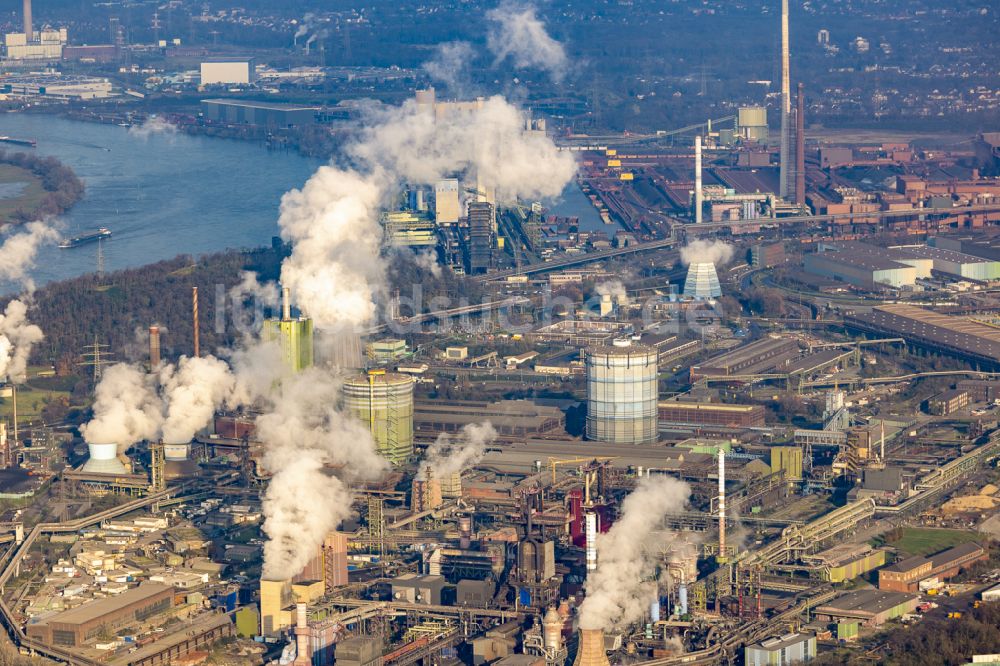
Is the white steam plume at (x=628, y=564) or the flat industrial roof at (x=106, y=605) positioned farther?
the flat industrial roof at (x=106, y=605)

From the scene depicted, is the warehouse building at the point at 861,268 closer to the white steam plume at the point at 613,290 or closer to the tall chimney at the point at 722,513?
the white steam plume at the point at 613,290

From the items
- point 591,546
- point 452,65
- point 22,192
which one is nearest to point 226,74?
point 452,65

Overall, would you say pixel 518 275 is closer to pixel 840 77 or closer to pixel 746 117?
pixel 746 117

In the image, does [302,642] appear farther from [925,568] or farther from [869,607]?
[925,568]

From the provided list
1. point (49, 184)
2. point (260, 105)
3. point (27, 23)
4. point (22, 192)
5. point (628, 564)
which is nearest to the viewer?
point (628, 564)

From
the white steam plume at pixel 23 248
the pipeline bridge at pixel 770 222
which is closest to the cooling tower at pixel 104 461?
the white steam plume at pixel 23 248

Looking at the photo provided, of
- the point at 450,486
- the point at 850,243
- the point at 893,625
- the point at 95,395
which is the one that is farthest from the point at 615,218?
the point at 893,625
